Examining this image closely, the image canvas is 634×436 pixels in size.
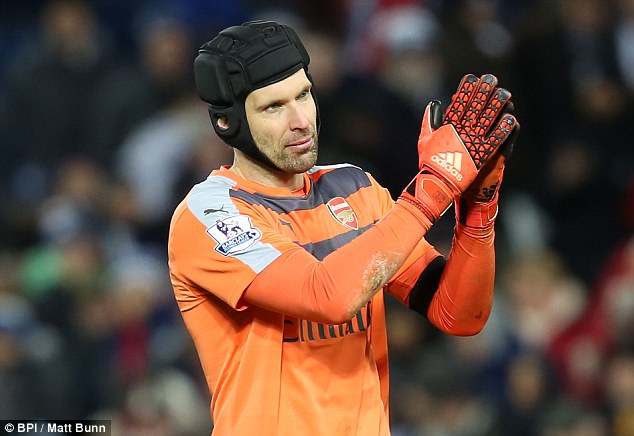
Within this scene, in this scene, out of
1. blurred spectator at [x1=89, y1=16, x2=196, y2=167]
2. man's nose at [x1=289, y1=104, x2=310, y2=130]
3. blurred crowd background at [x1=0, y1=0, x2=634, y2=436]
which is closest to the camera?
man's nose at [x1=289, y1=104, x2=310, y2=130]

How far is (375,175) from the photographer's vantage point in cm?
770

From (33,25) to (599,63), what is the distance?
4.52 m

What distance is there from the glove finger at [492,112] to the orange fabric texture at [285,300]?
0.31 meters

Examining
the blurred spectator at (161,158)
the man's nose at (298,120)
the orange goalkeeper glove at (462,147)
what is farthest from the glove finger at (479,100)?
the blurred spectator at (161,158)

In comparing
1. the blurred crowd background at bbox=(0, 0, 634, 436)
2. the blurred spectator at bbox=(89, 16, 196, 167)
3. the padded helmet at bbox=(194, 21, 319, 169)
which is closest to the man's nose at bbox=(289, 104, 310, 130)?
the padded helmet at bbox=(194, 21, 319, 169)

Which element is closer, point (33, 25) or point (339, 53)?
point (339, 53)

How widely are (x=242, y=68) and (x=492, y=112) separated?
0.74 m

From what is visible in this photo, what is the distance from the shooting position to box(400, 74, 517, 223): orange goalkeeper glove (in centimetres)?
337

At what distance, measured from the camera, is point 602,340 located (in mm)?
6781

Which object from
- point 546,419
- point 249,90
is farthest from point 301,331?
point 546,419

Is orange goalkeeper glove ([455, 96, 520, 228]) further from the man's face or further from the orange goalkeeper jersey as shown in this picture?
the man's face

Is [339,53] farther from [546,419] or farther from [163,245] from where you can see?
[546,419]

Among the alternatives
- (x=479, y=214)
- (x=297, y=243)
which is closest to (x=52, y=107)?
(x=297, y=243)

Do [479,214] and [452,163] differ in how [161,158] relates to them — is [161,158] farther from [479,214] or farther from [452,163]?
[452,163]
